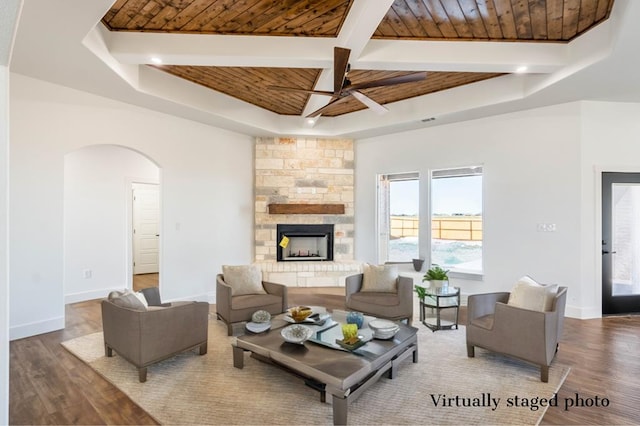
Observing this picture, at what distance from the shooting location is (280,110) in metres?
6.28

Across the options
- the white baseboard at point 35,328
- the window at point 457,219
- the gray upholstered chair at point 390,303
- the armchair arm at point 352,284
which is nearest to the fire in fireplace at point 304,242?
the window at point 457,219

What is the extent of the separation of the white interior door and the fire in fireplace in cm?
323

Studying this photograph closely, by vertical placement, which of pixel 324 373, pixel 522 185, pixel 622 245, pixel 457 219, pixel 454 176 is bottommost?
pixel 324 373

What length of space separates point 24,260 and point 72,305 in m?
1.72

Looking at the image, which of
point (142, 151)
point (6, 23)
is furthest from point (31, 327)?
point (6, 23)

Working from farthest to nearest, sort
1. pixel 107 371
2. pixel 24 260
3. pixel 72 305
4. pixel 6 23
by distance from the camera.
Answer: pixel 72 305
pixel 24 260
pixel 107 371
pixel 6 23

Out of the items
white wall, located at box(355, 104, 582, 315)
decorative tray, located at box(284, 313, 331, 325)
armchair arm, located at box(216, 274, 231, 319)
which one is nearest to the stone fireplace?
white wall, located at box(355, 104, 582, 315)

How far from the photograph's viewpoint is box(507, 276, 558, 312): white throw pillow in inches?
123

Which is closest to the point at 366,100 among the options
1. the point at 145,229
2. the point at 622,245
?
the point at 622,245

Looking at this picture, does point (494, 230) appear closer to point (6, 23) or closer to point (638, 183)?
point (638, 183)

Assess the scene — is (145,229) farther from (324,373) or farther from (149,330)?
(324,373)

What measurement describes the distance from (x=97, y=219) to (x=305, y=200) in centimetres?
379

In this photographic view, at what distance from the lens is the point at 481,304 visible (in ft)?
11.5

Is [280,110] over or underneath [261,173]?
over
